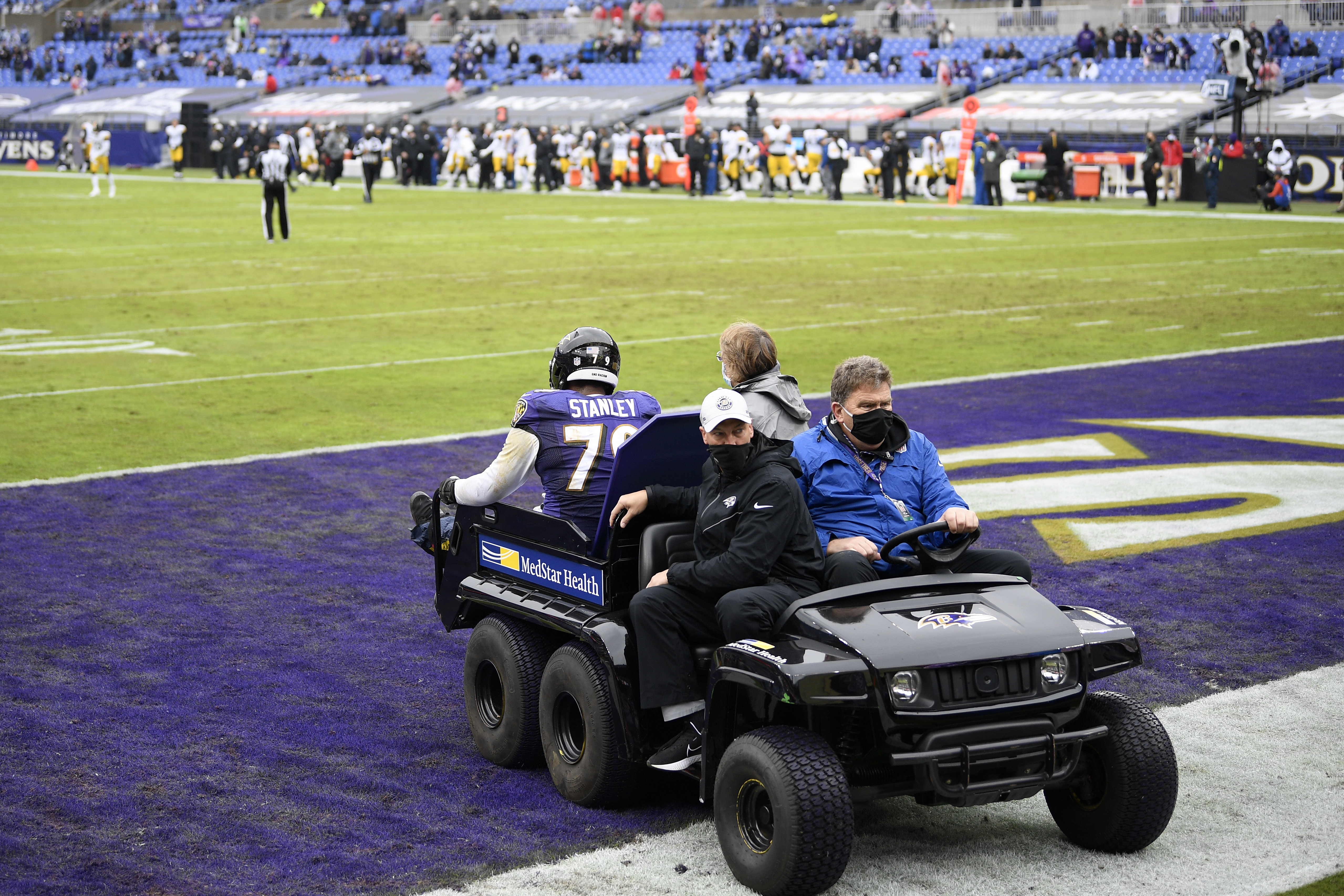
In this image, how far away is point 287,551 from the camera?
873 cm

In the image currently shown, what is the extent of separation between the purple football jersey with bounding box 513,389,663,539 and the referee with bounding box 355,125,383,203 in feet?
117

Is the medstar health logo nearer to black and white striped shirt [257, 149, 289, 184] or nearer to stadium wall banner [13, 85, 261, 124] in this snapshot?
black and white striped shirt [257, 149, 289, 184]

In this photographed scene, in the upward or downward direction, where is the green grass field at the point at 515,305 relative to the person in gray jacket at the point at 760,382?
downward

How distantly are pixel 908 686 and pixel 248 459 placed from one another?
7.63m

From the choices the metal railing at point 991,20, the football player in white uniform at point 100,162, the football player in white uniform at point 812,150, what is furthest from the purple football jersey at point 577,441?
the metal railing at point 991,20

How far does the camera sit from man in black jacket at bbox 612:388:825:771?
4.87 m

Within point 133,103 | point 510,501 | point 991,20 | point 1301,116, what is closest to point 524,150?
point 991,20

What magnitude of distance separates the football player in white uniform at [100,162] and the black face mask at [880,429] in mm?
40161

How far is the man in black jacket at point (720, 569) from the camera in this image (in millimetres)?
4871

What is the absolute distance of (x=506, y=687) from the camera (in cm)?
563

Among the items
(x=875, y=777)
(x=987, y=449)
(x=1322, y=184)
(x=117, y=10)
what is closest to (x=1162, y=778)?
(x=875, y=777)

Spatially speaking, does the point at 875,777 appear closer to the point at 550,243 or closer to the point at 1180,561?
the point at 1180,561

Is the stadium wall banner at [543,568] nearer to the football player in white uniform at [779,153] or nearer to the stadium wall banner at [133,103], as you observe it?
the football player in white uniform at [779,153]

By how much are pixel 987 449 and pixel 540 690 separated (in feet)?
21.4
